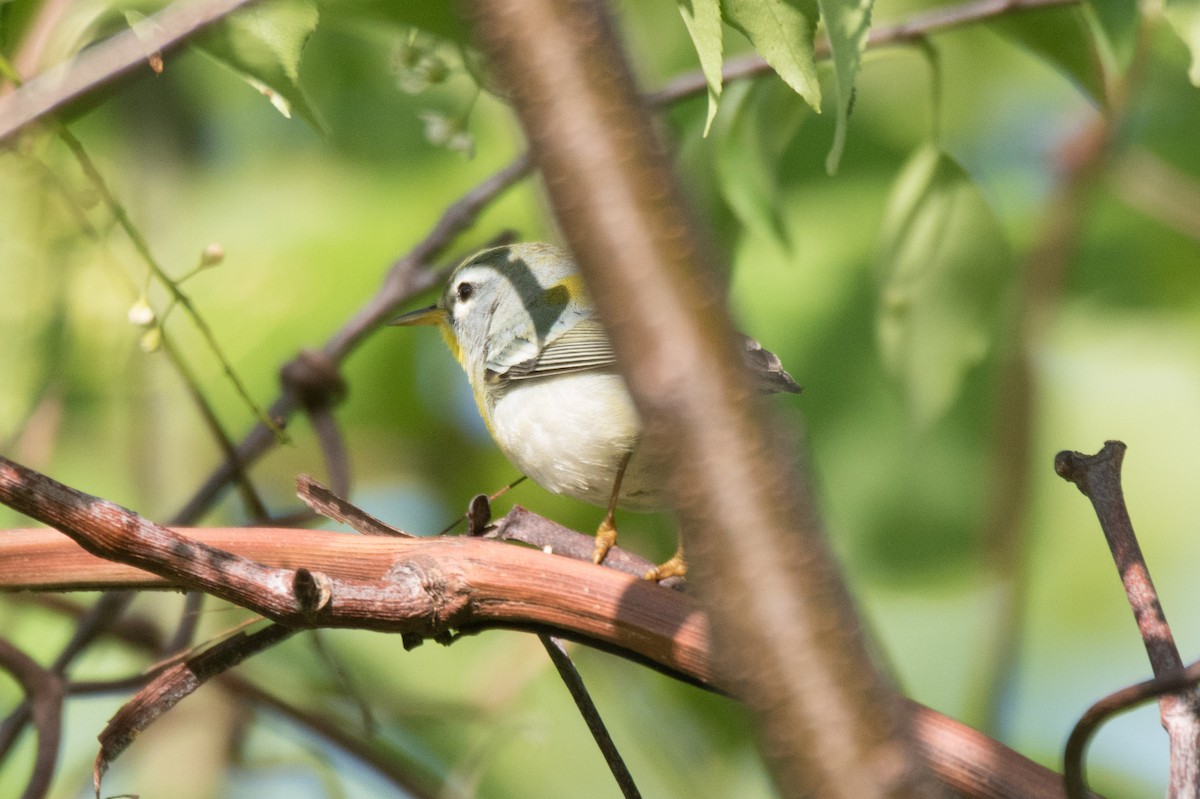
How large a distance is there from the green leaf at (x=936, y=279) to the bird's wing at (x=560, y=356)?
0.38 meters

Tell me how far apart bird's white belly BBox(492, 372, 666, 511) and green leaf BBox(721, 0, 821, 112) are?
0.61 metres

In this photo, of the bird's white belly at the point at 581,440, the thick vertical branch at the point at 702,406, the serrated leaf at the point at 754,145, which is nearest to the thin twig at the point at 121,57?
the thick vertical branch at the point at 702,406

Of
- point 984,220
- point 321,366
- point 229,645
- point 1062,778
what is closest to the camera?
point 1062,778

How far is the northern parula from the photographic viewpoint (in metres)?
1.44

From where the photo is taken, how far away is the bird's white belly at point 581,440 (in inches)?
56.6

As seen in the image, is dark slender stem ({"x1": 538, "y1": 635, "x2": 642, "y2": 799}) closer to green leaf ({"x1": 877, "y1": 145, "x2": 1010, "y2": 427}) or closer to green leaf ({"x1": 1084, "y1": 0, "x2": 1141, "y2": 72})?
green leaf ({"x1": 877, "y1": 145, "x2": 1010, "y2": 427})

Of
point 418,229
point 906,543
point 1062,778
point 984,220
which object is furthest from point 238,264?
point 1062,778

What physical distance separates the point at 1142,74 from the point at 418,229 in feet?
3.90

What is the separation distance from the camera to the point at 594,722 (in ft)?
2.61

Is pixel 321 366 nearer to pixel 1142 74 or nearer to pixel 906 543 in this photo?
pixel 906 543

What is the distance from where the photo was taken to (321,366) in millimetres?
1543

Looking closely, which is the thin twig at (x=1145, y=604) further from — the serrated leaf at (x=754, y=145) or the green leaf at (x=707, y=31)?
the serrated leaf at (x=754, y=145)

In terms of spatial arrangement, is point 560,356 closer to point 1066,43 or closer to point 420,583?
point 1066,43

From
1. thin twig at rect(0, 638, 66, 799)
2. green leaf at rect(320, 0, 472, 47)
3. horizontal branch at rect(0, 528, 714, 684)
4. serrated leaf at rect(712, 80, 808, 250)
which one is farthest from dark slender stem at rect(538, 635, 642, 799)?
green leaf at rect(320, 0, 472, 47)
